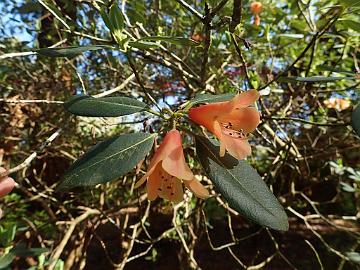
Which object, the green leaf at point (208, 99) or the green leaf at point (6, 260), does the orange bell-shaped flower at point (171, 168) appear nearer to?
the green leaf at point (208, 99)

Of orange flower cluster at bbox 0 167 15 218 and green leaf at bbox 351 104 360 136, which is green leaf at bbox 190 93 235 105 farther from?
orange flower cluster at bbox 0 167 15 218

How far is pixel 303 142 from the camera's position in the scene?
296 centimetres

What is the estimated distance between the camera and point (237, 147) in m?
0.78

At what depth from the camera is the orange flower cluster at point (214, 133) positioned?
75cm

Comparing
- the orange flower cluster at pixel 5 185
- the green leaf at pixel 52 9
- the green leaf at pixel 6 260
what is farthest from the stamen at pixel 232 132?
the green leaf at pixel 6 260

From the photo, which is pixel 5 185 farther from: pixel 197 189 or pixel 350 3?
pixel 350 3

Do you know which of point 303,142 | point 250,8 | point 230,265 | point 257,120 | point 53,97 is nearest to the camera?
point 257,120

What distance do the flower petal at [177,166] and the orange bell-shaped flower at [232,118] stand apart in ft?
0.24

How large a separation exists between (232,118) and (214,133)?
0.30 feet

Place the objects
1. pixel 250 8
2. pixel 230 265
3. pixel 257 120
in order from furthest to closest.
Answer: pixel 230 265, pixel 250 8, pixel 257 120

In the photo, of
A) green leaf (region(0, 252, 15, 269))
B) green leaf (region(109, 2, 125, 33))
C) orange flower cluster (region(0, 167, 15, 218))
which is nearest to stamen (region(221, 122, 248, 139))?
green leaf (region(109, 2, 125, 33))

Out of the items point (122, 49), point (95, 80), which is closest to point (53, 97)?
point (95, 80)

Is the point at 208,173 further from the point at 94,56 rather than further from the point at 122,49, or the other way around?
the point at 94,56

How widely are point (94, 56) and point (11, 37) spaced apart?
597 millimetres
